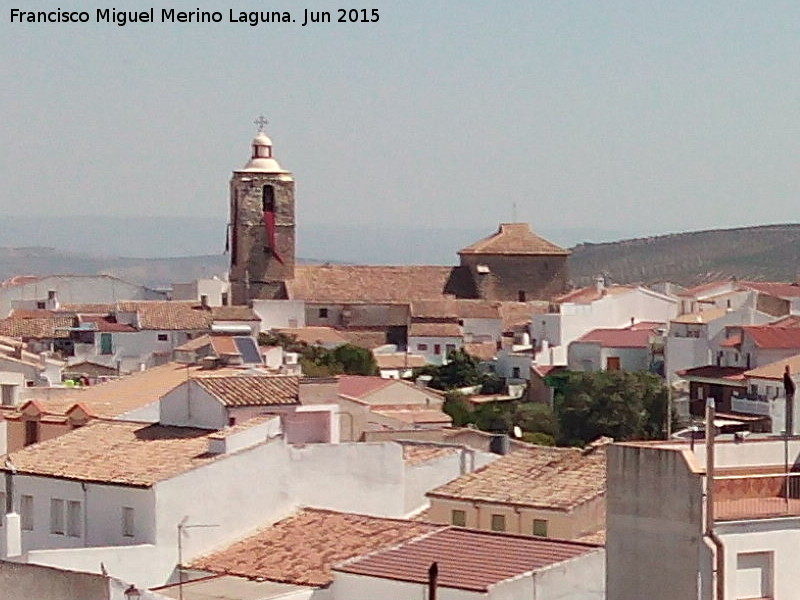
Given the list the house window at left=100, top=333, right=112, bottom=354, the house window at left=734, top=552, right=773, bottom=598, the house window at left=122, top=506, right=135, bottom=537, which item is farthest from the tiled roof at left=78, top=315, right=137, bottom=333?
the house window at left=734, top=552, right=773, bottom=598

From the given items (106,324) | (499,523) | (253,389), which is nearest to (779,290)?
(106,324)

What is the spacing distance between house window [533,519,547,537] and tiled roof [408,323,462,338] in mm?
61713

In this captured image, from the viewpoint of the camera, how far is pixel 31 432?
2922cm

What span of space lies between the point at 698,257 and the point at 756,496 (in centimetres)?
15778

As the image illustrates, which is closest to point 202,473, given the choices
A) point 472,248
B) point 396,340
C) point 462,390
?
point 462,390

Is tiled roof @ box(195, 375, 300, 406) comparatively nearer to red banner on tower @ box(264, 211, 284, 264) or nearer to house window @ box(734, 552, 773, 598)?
house window @ box(734, 552, 773, 598)

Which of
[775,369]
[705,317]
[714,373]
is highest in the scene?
[705,317]

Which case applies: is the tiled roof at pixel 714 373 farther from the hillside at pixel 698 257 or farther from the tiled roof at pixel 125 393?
the hillside at pixel 698 257

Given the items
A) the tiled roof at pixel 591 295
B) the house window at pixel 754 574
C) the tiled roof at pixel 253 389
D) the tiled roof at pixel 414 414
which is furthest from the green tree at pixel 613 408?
the house window at pixel 754 574

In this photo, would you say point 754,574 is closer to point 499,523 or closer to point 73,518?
point 499,523

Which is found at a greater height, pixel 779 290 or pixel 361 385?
pixel 779 290

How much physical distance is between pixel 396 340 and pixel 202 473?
69.9 metres

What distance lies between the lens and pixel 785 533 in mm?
14648

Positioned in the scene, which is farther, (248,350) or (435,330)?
(435,330)
